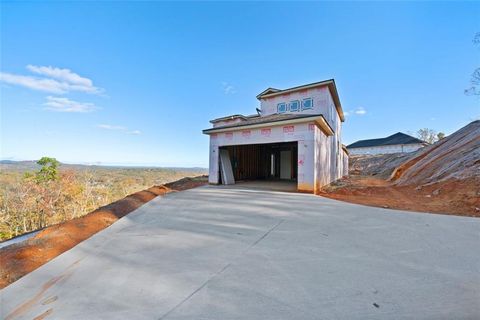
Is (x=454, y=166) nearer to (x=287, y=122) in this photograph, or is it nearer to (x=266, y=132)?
(x=287, y=122)

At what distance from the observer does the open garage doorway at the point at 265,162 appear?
12961 millimetres

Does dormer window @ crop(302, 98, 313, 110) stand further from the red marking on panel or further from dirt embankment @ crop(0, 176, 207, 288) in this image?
dirt embankment @ crop(0, 176, 207, 288)

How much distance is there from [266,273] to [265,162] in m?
13.1

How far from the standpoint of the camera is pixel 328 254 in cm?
300

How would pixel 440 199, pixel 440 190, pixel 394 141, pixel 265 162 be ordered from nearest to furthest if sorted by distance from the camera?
1. pixel 440 199
2. pixel 440 190
3. pixel 265 162
4. pixel 394 141

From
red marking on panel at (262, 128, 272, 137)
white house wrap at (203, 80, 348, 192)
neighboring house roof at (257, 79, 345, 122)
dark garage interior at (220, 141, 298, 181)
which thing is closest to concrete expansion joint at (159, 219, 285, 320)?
white house wrap at (203, 80, 348, 192)

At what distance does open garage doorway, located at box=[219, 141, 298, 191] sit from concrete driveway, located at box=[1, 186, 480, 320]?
8372mm


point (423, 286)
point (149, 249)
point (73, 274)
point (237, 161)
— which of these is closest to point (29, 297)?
point (73, 274)

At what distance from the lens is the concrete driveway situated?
6.34 ft

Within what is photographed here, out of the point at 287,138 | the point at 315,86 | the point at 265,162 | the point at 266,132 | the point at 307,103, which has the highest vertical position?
the point at 315,86

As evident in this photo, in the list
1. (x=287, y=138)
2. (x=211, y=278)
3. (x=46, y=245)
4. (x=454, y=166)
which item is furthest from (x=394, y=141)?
(x=46, y=245)

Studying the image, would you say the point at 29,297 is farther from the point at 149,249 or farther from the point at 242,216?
the point at 242,216

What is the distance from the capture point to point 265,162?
15.4 meters

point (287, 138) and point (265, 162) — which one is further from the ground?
point (287, 138)
